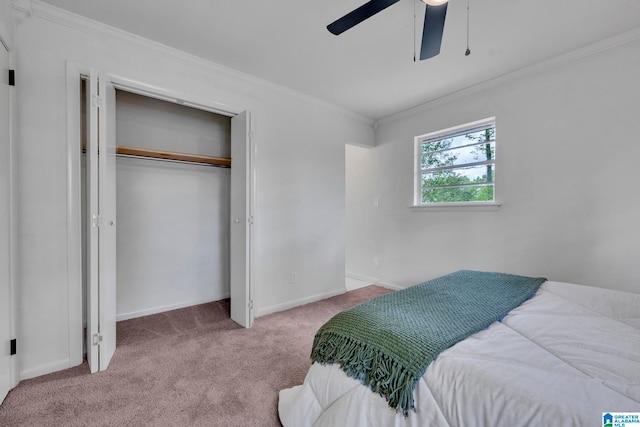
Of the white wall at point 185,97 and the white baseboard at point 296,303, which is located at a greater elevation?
the white wall at point 185,97

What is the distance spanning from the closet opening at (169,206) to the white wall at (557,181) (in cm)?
256

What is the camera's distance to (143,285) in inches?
114

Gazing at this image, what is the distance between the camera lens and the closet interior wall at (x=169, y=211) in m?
2.79

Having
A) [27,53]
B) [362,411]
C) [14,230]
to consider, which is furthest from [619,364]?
[27,53]

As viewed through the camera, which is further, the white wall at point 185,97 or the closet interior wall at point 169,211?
the closet interior wall at point 169,211

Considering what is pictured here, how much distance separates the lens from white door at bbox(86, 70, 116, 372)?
5.91 ft

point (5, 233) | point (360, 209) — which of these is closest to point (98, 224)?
point (5, 233)

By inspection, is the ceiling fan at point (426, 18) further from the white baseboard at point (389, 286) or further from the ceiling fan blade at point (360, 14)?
the white baseboard at point (389, 286)

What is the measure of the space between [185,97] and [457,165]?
291 cm

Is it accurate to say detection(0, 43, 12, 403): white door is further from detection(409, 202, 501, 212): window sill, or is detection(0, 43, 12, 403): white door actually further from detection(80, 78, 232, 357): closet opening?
detection(409, 202, 501, 212): window sill

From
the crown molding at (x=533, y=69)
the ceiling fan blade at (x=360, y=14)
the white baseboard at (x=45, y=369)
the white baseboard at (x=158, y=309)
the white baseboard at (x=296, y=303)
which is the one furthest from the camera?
the white baseboard at (x=296, y=303)

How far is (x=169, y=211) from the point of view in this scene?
3051 millimetres

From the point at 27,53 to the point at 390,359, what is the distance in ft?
9.16
